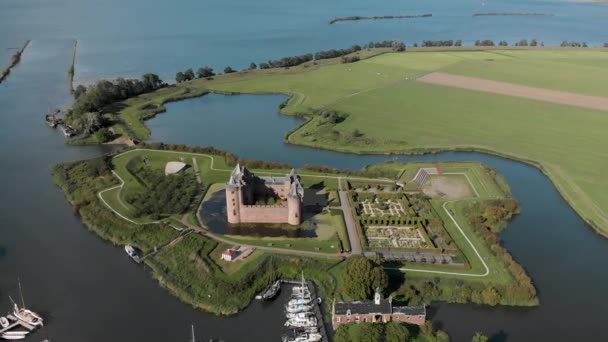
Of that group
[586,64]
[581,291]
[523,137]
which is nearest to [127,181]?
[581,291]

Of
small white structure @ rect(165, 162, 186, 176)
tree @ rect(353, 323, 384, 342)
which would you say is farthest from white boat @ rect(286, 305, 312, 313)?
small white structure @ rect(165, 162, 186, 176)

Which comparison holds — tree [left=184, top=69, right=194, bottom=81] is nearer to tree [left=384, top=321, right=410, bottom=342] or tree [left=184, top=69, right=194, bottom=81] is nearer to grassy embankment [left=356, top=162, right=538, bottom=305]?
grassy embankment [left=356, top=162, right=538, bottom=305]

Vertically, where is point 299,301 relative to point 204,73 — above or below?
below

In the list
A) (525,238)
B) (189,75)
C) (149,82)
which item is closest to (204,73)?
(189,75)

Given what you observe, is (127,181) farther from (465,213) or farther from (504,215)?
(504,215)

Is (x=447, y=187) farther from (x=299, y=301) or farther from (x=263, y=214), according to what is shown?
(x=299, y=301)

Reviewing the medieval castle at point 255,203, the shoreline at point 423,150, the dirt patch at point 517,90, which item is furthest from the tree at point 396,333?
the dirt patch at point 517,90
